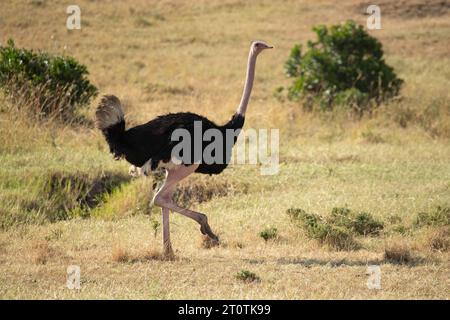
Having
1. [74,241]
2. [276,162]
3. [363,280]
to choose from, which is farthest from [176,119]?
[276,162]

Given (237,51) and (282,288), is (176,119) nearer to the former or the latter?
(282,288)

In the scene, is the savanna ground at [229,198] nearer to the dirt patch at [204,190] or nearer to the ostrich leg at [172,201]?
the dirt patch at [204,190]

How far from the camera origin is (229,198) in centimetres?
952

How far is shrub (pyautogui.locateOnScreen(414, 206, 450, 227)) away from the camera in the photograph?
8.01 metres

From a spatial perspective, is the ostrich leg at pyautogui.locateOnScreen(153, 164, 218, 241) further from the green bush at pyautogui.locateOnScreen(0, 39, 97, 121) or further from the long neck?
the green bush at pyautogui.locateOnScreen(0, 39, 97, 121)

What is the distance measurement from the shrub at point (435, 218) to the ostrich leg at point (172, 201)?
7.30ft

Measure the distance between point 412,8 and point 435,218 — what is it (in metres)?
21.8

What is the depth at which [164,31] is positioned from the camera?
82.6 feet

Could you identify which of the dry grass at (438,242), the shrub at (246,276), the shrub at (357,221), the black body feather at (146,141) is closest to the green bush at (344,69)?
the shrub at (357,221)

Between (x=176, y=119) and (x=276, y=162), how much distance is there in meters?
3.98

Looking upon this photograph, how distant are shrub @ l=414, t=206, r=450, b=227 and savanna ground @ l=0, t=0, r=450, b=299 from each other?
139mm

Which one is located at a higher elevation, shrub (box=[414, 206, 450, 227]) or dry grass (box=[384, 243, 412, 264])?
shrub (box=[414, 206, 450, 227])

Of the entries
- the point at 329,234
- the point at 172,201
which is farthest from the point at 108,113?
the point at 329,234

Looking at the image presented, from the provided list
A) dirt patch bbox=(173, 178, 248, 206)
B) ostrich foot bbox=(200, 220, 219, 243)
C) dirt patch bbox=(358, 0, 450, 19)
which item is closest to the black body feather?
ostrich foot bbox=(200, 220, 219, 243)
